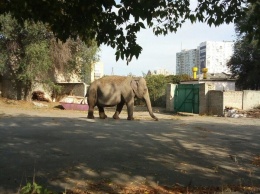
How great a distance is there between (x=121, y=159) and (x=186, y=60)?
82909mm

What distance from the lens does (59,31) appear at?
240 inches

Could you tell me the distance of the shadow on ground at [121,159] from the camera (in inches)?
235

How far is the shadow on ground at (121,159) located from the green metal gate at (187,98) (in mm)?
16151

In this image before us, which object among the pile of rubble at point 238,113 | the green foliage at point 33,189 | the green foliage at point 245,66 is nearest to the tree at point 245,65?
the green foliage at point 245,66

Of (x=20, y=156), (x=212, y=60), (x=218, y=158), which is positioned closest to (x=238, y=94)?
(x=218, y=158)

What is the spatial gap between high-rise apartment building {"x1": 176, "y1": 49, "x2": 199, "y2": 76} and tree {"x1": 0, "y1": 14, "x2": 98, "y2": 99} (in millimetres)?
52897

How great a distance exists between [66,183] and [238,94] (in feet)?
71.7

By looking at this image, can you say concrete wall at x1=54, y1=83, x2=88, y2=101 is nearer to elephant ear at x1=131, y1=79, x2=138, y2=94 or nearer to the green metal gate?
the green metal gate

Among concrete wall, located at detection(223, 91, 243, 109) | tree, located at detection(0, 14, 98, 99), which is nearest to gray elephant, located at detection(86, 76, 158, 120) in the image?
concrete wall, located at detection(223, 91, 243, 109)

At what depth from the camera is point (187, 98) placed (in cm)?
2809

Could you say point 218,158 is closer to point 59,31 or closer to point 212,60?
point 59,31

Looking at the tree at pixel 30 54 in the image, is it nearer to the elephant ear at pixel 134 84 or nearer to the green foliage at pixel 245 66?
the elephant ear at pixel 134 84

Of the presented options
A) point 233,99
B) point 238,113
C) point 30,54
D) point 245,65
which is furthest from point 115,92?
point 245,65

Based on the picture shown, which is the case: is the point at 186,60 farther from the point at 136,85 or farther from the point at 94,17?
the point at 94,17
